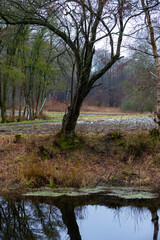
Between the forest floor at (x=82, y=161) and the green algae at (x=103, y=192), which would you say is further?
the forest floor at (x=82, y=161)

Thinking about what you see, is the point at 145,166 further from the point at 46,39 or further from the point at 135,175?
the point at 46,39

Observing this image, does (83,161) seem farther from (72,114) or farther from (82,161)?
(72,114)

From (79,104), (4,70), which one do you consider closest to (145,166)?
(79,104)

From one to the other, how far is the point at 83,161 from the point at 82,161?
4cm

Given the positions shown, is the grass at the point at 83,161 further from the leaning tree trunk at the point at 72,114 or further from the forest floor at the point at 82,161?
the leaning tree trunk at the point at 72,114

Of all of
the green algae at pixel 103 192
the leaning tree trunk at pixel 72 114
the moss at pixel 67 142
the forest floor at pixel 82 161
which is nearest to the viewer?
the green algae at pixel 103 192

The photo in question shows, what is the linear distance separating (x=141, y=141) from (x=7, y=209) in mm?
6178

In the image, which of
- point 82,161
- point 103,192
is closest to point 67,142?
point 82,161

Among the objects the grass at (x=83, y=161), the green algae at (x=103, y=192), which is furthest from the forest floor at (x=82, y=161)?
the green algae at (x=103, y=192)

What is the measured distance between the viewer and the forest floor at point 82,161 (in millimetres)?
7402

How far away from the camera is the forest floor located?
740 centimetres

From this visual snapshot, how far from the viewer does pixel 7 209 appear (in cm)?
505

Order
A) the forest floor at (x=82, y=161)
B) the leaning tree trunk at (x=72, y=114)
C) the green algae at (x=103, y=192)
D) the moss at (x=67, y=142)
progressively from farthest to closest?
the moss at (x=67, y=142), the leaning tree trunk at (x=72, y=114), the forest floor at (x=82, y=161), the green algae at (x=103, y=192)

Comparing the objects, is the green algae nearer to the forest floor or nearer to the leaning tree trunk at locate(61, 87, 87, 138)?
the forest floor
